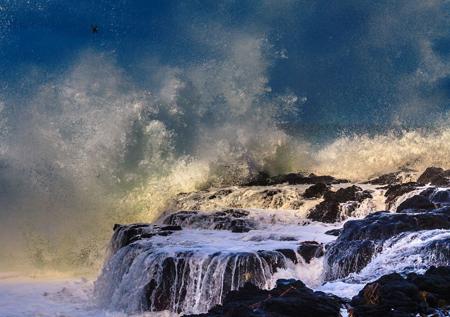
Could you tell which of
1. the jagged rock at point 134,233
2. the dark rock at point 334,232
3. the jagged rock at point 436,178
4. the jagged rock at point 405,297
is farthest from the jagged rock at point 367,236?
the jagged rock at point 436,178

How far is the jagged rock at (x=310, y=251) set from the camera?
1496 cm

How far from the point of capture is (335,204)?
2144cm

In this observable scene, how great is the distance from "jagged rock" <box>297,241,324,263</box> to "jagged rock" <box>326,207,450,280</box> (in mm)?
496

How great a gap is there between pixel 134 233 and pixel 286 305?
12821mm

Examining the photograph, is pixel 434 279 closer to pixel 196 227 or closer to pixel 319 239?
pixel 319 239

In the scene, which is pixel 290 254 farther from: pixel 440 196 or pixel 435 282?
pixel 440 196

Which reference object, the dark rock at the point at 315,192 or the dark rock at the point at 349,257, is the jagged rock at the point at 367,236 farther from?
the dark rock at the point at 315,192

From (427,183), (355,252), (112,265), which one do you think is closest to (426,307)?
(355,252)

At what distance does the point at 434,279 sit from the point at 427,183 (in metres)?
15.3

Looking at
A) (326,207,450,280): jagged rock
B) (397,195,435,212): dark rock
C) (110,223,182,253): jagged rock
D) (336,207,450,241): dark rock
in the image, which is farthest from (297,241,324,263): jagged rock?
(110,223,182,253): jagged rock

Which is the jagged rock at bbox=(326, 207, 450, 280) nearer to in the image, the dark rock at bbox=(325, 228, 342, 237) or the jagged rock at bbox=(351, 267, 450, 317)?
the dark rock at bbox=(325, 228, 342, 237)

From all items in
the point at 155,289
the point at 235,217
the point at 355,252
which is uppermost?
the point at 235,217

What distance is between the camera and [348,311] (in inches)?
337

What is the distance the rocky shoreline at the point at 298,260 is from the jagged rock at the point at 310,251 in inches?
1.3
